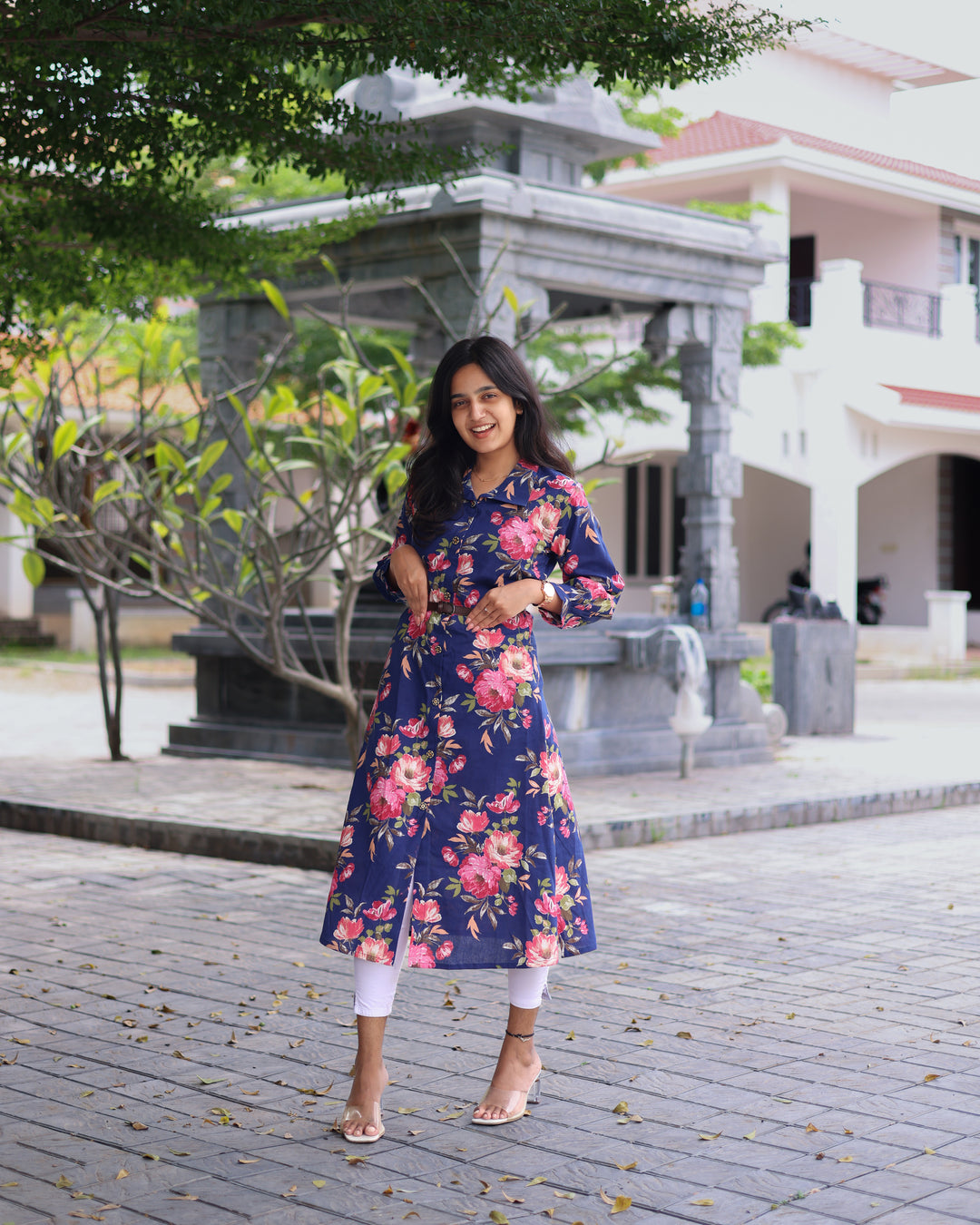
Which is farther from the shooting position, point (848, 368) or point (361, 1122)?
point (848, 368)

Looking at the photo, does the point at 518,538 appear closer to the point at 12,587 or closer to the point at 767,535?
the point at 12,587

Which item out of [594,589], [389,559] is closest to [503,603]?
[594,589]

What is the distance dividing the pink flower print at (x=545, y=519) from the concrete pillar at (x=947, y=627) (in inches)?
779

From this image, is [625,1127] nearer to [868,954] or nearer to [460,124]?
[868,954]

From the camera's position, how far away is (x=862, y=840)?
8.68m

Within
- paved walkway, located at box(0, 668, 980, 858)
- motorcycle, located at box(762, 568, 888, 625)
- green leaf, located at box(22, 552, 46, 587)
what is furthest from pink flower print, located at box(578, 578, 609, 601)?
motorcycle, located at box(762, 568, 888, 625)

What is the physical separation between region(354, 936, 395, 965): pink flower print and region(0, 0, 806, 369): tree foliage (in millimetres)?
2496

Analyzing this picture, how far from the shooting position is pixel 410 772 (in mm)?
3904

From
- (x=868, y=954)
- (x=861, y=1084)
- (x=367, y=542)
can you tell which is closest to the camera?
(x=861, y=1084)

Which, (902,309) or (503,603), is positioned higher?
(902,309)

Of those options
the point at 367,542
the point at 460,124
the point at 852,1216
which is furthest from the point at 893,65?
the point at 852,1216

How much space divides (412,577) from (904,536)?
79.7 feet

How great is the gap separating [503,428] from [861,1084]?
1897 mm

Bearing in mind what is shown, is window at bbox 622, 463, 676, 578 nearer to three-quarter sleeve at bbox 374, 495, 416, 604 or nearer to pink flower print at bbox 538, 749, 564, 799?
three-quarter sleeve at bbox 374, 495, 416, 604
